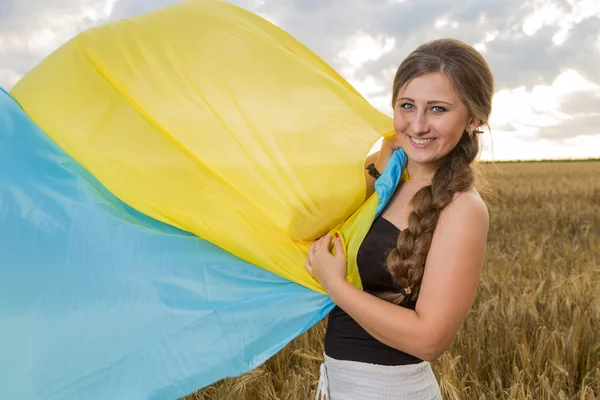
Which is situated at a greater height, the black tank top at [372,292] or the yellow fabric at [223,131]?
the yellow fabric at [223,131]

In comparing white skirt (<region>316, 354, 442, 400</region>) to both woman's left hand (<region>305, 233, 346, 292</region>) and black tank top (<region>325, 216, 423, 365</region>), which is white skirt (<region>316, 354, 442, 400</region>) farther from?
woman's left hand (<region>305, 233, 346, 292</region>)

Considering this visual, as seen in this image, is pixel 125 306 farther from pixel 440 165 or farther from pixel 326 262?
pixel 440 165

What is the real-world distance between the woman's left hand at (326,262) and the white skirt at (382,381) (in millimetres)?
220

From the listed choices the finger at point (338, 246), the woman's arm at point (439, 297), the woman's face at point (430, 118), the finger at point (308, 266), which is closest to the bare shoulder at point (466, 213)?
the woman's arm at point (439, 297)

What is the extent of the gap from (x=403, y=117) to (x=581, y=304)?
266 cm

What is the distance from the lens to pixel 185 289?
1.74 meters

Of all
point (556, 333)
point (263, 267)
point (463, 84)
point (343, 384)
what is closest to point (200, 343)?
point (263, 267)

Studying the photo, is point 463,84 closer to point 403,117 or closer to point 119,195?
point 403,117

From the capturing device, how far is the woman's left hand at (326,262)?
159 cm

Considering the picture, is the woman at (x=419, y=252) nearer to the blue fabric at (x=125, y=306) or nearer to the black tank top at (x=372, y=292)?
the black tank top at (x=372, y=292)

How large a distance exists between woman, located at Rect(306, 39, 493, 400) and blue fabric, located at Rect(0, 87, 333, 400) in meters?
0.16

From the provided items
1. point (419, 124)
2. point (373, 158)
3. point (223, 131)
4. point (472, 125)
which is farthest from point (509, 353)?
point (223, 131)

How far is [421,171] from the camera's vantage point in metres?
1.71

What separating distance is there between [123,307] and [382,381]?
0.68m
